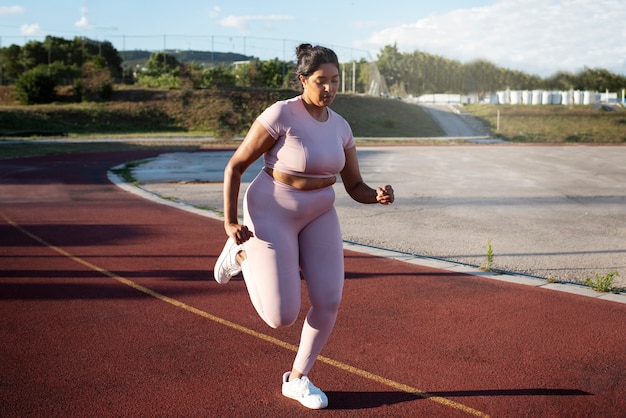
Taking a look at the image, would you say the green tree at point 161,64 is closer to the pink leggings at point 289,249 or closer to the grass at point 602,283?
the grass at point 602,283

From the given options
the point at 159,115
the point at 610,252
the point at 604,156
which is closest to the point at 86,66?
the point at 159,115

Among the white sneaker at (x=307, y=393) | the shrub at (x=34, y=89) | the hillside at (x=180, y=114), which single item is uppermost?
the shrub at (x=34, y=89)

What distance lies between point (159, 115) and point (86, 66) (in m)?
14.2

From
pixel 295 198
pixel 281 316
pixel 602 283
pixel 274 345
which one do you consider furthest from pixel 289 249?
pixel 602 283

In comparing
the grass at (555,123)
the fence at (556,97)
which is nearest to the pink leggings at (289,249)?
the grass at (555,123)

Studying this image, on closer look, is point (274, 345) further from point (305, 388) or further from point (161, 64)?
point (161, 64)

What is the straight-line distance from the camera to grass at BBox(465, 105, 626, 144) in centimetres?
5209

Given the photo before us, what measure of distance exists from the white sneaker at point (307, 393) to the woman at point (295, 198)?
1.33ft

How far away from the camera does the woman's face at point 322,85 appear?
3746mm

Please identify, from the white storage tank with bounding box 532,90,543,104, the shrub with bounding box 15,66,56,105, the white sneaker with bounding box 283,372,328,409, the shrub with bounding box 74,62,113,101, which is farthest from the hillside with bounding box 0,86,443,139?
the white sneaker with bounding box 283,372,328,409

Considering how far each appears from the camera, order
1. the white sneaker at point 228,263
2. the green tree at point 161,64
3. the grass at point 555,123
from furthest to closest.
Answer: the green tree at point 161,64, the grass at point 555,123, the white sneaker at point 228,263

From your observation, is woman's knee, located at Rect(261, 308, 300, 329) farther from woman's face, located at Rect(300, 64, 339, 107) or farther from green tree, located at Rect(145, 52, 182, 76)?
green tree, located at Rect(145, 52, 182, 76)

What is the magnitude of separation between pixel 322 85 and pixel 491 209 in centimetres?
→ 1040

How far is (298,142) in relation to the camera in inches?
148
